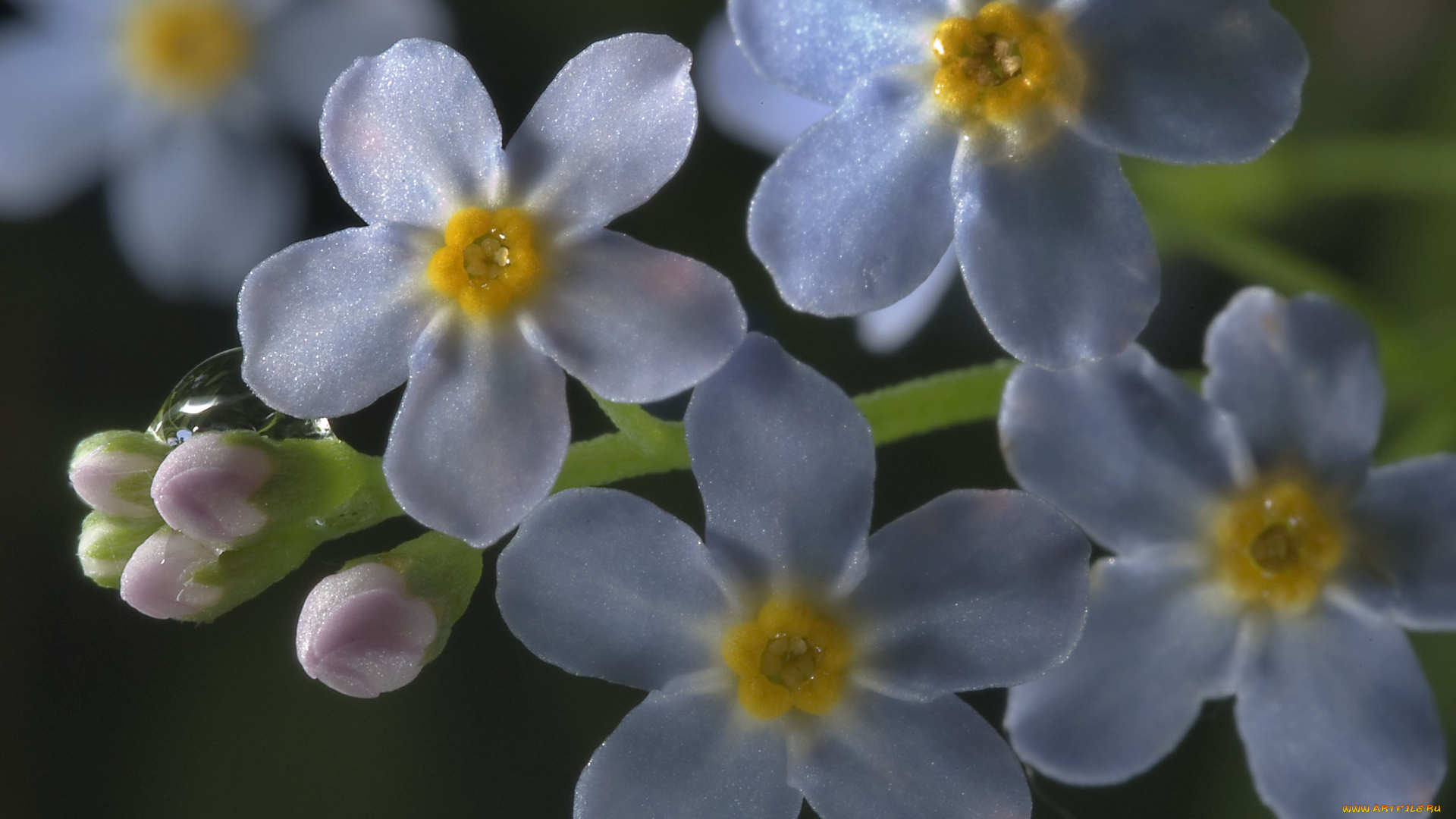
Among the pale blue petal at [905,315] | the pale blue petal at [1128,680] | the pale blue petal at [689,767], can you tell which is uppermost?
the pale blue petal at [689,767]

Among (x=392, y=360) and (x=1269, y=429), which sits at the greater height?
(x=392, y=360)

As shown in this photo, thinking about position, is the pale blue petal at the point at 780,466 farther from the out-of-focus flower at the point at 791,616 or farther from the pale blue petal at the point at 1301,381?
the pale blue petal at the point at 1301,381

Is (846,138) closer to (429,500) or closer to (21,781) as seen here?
(429,500)

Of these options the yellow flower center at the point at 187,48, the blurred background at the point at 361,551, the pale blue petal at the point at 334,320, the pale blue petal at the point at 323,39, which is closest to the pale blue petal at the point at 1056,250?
the pale blue petal at the point at 334,320

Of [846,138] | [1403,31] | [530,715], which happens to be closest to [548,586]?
[846,138]

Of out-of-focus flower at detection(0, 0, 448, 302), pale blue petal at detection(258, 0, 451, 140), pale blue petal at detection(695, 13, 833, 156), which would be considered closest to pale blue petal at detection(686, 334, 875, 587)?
pale blue petal at detection(695, 13, 833, 156)

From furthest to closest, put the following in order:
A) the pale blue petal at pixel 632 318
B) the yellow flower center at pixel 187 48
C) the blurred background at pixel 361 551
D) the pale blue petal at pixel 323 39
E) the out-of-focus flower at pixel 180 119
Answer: the yellow flower center at pixel 187 48, the out-of-focus flower at pixel 180 119, the pale blue petal at pixel 323 39, the blurred background at pixel 361 551, the pale blue petal at pixel 632 318
